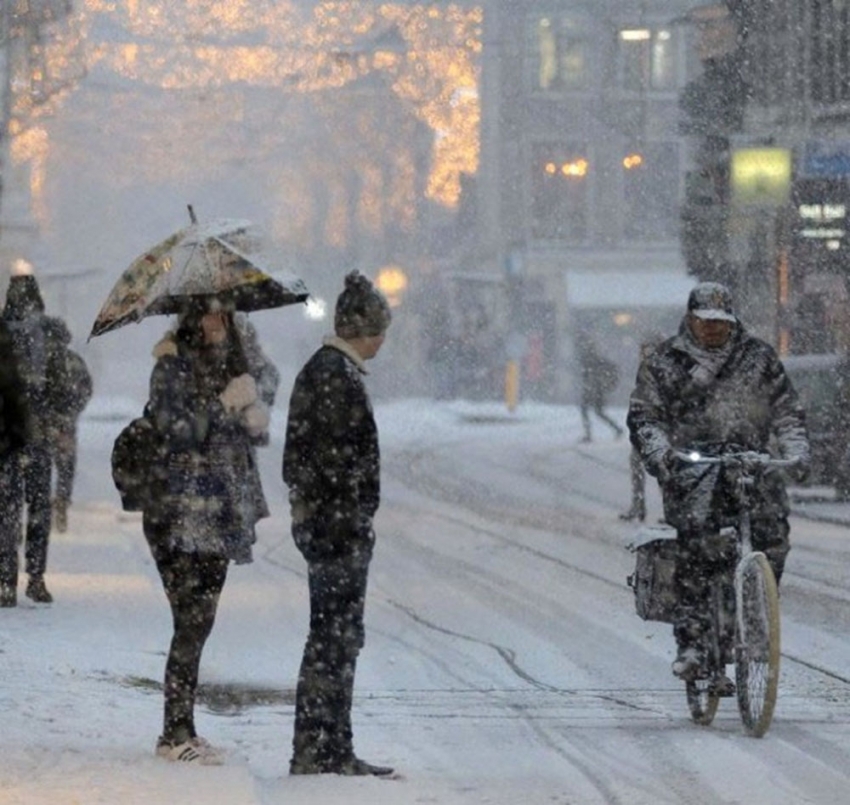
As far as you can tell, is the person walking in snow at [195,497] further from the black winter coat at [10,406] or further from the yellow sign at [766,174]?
the yellow sign at [766,174]

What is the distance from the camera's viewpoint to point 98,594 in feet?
47.6

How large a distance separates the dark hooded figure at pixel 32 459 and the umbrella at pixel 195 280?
5029 mm

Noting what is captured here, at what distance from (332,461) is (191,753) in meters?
1.11

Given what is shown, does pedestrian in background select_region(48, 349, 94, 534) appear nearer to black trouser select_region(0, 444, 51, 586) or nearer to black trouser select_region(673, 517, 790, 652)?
black trouser select_region(0, 444, 51, 586)

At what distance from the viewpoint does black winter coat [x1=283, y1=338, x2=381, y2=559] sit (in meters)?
7.88

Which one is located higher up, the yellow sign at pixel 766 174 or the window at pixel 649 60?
the window at pixel 649 60

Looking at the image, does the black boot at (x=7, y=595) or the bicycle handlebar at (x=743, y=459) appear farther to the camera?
the black boot at (x=7, y=595)

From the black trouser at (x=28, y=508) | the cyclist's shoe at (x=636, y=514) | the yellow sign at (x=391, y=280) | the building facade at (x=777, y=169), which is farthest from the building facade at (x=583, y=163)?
the black trouser at (x=28, y=508)

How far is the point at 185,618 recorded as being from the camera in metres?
7.99

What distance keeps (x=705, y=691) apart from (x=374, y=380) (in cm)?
5448

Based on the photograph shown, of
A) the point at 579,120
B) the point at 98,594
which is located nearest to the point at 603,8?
the point at 579,120

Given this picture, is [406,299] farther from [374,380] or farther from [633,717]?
[633,717]

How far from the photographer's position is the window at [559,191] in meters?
68.8

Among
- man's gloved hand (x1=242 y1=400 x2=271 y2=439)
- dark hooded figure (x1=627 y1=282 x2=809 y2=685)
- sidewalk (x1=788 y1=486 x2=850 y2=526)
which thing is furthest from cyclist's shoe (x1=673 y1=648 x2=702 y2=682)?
sidewalk (x1=788 y1=486 x2=850 y2=526)
